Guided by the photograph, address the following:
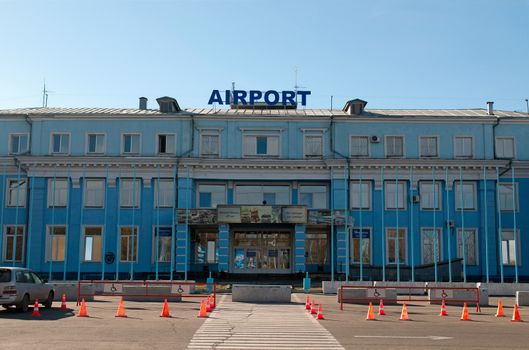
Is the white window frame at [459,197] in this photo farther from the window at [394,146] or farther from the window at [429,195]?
the window at [394,146]

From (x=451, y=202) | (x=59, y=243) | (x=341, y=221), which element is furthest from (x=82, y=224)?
(x=451, y=202)

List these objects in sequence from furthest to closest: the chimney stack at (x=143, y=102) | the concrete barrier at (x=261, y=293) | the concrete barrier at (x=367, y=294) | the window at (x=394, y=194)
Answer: the chimney stack at (x=143, y=102), the window at (x=394, y=194), the concrete barrier at (x=261, y=293), the concrete barrier at (x=367, y=294)

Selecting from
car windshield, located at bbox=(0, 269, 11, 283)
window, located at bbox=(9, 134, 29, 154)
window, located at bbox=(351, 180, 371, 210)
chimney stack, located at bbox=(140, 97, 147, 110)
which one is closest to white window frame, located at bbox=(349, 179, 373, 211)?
window, located at bbox=(351, 180, 371, 210)

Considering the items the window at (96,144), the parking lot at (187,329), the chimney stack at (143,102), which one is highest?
the chimney stack at (143,102)

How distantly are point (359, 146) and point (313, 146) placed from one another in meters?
2.95

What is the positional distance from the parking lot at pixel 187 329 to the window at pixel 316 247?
1953 centimetres

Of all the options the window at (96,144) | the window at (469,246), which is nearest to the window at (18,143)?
the window at (96,144)

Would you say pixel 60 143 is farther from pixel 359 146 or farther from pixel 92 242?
pixel 359 146

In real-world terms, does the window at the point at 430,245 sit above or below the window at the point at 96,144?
below

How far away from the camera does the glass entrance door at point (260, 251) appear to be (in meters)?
44.2

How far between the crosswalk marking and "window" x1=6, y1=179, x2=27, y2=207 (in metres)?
24.2

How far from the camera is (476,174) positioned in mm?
42750

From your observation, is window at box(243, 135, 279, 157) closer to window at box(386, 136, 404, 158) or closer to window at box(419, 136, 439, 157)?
window at box(386, 136, 404, 158)

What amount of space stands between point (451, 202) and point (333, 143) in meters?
A: 8.29
